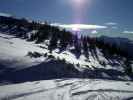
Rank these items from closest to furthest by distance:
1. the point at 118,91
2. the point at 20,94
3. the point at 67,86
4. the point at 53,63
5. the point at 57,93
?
the point at 20,94, the point at 57,93, the point at 118,91, the point at 67,86, the point at 53,63

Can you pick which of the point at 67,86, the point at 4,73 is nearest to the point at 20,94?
the point at 67,86

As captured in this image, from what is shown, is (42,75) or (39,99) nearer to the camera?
(39,99)

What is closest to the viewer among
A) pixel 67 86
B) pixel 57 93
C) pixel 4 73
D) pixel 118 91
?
pixel 57 93

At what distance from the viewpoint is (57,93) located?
839 centimetres

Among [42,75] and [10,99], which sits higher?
[10,99]

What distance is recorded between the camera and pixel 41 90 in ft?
28.4

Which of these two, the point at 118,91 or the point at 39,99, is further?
the point at 118,91

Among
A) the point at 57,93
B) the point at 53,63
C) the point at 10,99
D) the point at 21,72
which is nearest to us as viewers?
the point at 10,99

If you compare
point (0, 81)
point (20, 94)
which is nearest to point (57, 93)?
point (20, 94)

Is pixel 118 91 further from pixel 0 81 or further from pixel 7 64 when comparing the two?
pixel 7 64

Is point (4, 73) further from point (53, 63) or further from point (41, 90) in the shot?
point (53, 63)

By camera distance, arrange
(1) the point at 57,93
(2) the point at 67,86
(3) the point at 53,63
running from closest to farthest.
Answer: (1) the point at 57,93 < (2) the point at 67,86 < (3) the point at 53,63

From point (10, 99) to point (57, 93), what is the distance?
7.10 ft

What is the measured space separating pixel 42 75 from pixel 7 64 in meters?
2.74
